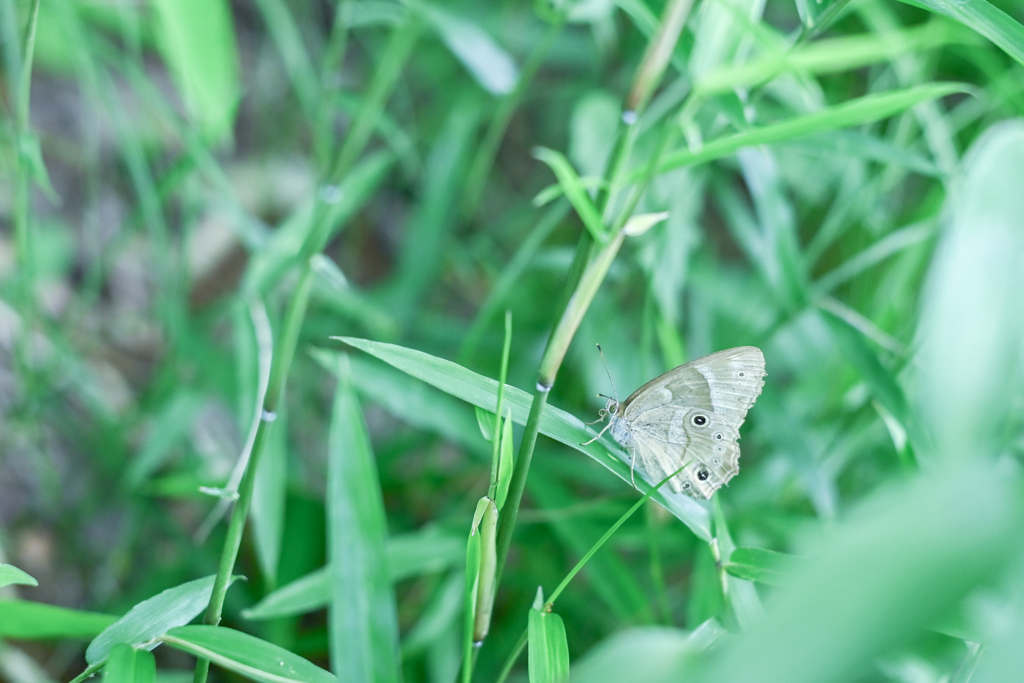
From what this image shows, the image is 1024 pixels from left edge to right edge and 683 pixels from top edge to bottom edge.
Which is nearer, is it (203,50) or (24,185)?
(24,185)

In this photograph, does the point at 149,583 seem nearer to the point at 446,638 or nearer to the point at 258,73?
the point at 446,638

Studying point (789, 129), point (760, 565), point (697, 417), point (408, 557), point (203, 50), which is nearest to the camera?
point (789, 129)

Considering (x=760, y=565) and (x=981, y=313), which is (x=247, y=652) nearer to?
(x=760, y=565)

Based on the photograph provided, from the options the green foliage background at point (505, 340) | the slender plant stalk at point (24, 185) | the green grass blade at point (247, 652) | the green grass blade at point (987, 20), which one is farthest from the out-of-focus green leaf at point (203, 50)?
the green grass blade at point (987, 20)

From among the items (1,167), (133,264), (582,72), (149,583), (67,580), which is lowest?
(67,580)

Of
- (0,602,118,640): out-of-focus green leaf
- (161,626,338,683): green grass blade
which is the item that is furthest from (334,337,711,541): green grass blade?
(0,602,118,640): out-of-focus green leaf

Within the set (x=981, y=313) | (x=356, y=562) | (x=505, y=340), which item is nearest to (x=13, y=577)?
(x=356, y=562)

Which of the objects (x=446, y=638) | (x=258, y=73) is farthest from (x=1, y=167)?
(x=446, y=638)
